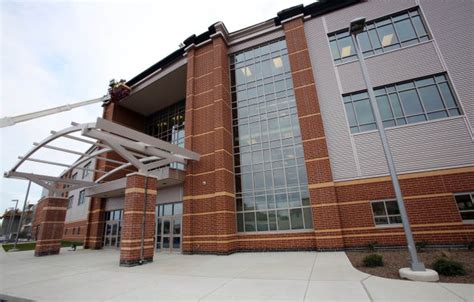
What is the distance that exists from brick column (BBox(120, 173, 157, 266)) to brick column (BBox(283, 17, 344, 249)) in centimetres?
835

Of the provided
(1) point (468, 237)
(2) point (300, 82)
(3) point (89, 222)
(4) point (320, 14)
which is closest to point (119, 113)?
(3) point (89, 222)

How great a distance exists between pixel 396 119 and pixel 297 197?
665 cm

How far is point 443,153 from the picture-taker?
1086cm

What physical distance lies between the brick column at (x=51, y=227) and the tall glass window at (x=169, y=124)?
944cm

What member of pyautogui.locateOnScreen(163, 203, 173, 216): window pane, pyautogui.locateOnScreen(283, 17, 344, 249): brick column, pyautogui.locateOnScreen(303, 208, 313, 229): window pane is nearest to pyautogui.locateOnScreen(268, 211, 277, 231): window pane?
pyautogui.locateOnScreen(303, 208, 313, 229): window pane

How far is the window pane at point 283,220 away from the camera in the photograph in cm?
1299

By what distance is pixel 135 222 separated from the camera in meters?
10.7

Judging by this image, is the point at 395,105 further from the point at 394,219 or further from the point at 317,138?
the point at 394,219

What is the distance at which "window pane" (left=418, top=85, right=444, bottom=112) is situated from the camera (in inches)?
456

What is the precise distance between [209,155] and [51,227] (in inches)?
488

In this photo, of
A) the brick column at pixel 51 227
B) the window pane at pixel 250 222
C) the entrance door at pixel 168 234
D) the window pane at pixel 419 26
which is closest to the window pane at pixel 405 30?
the window pane at pixel 419 26

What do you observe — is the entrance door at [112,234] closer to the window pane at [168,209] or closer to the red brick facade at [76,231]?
the window pane at [168,209]

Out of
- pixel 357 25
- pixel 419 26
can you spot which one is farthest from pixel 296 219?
pixel 419 26

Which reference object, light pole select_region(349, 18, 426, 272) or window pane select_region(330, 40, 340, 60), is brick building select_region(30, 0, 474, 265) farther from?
light pole select_region(349, 18, 426, 272)
